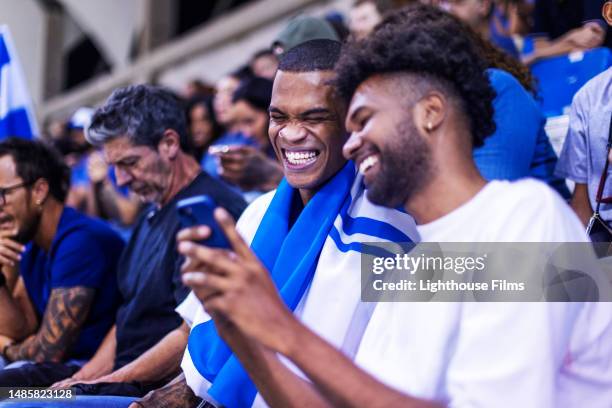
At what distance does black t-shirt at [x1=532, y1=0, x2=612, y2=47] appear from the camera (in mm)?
3641

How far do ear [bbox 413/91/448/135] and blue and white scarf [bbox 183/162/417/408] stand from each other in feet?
1.45

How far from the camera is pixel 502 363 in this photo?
4.38 ft

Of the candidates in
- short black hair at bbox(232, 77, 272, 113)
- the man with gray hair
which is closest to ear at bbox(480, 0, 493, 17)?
short black hair at bbox(232, 77, 272, 113)

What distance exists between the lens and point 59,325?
10.3 ft

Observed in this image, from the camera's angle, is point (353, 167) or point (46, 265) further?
point (46, 265)

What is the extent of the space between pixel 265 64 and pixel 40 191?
6.00ft

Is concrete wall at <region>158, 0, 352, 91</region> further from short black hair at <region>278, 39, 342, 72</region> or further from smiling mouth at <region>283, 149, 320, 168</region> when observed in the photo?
smiling mouth at <region>283, 149, 320, 168</region>

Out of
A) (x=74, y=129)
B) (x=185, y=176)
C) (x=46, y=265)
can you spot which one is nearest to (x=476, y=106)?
(x=185, y=176)

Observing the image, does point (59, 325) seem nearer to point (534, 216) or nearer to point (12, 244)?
point (12, 244)

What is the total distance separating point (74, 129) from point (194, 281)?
6239mm

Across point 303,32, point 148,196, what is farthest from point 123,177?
point 303,32

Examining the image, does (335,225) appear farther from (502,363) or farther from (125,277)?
(125,277)

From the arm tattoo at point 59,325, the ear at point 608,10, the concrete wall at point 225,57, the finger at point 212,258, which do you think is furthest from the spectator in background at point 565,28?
the concrete wall at point 225,57

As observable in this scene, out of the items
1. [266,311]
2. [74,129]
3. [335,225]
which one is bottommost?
[74,129]
